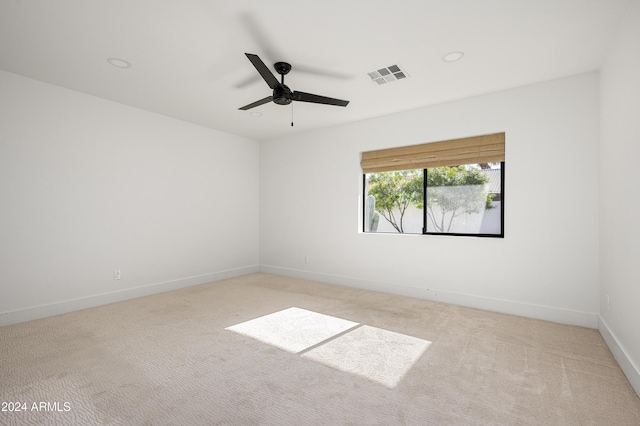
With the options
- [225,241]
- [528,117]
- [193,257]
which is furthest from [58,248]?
[528,117]

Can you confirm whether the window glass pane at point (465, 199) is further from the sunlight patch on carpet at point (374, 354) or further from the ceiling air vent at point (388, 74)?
the sunlight patch on carpet at point (374, 354)

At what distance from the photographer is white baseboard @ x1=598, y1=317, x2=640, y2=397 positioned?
1985 millimetres

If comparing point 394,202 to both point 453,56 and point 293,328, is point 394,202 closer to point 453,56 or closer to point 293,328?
point 453,56

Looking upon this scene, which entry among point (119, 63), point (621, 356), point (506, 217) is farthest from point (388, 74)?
point (621, 356)

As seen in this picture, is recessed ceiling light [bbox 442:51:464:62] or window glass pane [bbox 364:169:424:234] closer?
recessed ceiling light [bbox 442:51:464:62]

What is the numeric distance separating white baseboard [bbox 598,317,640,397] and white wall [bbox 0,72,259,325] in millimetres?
5085

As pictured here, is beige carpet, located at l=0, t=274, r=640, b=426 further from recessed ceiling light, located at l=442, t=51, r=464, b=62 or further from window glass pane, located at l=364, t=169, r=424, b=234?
recessed ceiling light, located at l=442, t=51, r=464, b=62

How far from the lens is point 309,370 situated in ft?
7.41

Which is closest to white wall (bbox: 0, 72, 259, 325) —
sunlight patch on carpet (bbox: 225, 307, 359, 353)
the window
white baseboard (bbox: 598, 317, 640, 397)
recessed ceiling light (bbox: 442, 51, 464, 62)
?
sunlight patch on carpet (bbox: 225, 307, 359, 353)

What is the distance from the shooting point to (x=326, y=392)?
1.98m

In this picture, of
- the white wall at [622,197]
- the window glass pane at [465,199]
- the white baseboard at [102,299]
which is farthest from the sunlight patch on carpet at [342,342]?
the white baseboard at [102,299]

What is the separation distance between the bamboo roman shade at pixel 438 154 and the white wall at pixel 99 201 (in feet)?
9.10

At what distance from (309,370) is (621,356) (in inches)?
93.8

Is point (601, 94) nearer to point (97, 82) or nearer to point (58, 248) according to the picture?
point (97, 82)
